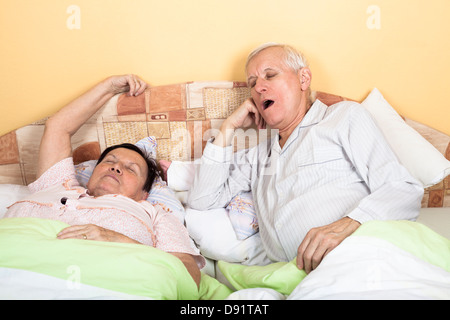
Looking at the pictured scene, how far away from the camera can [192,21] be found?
1.77 m

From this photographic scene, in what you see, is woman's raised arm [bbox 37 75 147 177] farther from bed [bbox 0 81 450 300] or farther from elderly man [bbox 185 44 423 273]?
elderly man [bbox 185 44 423 273]

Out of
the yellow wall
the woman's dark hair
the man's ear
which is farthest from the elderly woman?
the man's ear

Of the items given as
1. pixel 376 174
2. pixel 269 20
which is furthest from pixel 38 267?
pixel 269 20

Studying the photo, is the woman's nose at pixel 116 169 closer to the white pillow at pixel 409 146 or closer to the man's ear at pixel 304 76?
the man's ear at pixel 304 76

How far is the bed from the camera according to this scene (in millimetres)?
923

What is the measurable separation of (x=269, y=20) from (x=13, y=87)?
1.22 m

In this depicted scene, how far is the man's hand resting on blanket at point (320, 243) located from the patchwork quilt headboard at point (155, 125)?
27.8 inches

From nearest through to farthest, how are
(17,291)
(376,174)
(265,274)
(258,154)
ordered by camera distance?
(17,291), (265,274), (376,174), (258,154)

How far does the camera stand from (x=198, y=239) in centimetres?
151

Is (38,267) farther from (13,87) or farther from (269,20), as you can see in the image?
(269,20)

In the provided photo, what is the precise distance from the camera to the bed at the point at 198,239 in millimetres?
923

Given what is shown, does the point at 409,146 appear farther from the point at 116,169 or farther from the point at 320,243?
the point at 116,169

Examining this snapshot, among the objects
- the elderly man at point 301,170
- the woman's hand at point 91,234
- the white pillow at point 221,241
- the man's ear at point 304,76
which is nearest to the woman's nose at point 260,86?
the elderly man at point 301,170

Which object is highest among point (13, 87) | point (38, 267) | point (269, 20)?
point (269, 20)
